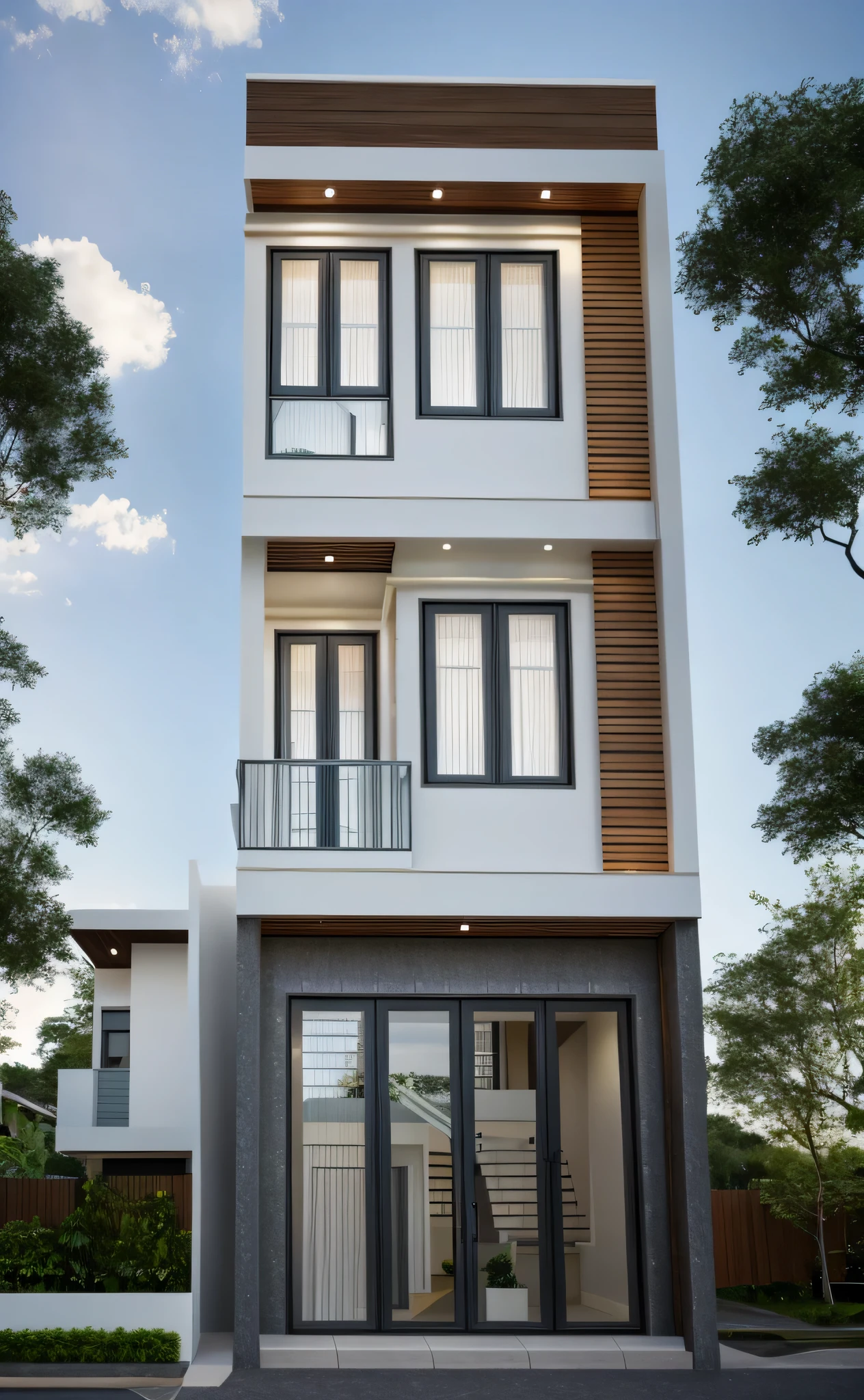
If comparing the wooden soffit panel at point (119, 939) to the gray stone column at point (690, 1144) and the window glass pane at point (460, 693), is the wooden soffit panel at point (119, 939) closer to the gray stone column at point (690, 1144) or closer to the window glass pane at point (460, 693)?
the window glass pane at point (460, 693)

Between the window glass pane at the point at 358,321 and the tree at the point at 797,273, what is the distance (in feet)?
28.6

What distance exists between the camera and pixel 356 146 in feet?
42.0

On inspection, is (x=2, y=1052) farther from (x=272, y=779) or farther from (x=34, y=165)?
(x=272, y=779)

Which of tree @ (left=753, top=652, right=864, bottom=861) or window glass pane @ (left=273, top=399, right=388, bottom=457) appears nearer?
window glass pane @ (left=273, top=399, right=388, bottom=457)

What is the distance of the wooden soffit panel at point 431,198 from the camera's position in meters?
12.7

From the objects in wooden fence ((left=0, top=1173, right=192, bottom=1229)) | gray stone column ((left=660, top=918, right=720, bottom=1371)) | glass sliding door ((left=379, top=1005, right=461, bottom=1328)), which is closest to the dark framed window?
wooden fence ((left=0, top=1173, right=192, bottom=1229))

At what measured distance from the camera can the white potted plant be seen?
11508 millimetres

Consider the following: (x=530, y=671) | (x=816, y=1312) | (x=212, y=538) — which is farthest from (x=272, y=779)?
(x=212, y=538)

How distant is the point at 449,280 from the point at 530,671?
12.3 feet

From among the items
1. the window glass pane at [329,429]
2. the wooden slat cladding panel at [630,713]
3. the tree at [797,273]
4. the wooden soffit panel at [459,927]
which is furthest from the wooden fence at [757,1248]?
the window glass pane at [329,429]

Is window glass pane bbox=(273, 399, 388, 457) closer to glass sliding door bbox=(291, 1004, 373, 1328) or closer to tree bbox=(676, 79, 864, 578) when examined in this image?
glass sliding door bbox=(291, 1004, 373, 1328)

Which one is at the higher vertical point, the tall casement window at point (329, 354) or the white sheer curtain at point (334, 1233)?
the tall casement window at point (329, 354)

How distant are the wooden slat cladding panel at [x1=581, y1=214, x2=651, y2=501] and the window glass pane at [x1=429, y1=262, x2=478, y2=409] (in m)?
1.05

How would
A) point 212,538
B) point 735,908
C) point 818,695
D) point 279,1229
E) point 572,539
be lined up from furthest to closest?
point 212,538 < point 735,908 < point 818,695 < point 572,539 < point 279,1229
